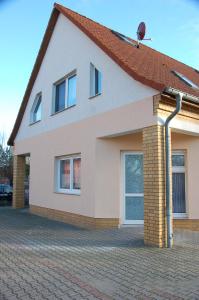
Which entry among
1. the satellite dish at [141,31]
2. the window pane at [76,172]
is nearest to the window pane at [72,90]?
the window pane at [76,172]

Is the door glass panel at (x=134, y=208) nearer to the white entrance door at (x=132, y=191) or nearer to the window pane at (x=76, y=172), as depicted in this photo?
the white entrance door at (x=132, y=191)

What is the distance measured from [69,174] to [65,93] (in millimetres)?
2862

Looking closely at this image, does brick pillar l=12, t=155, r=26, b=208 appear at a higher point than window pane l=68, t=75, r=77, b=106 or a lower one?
lower

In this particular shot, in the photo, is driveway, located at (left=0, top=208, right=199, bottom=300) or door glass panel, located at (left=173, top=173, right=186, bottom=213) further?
door glass panel, located at (left=173, top=173, right=186, bottom=213)

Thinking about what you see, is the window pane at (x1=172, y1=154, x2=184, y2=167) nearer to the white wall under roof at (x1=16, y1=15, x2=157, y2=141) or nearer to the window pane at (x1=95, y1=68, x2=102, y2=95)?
the white wall under roof at (x1=16, y1=15, x2=157, y2=141)

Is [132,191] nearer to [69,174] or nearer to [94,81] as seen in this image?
[69,174]

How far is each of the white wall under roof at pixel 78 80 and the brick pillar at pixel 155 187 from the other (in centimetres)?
107

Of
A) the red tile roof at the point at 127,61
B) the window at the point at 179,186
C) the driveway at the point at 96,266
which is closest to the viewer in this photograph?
the driveway at the point at 96,266

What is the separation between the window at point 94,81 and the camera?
380 inches

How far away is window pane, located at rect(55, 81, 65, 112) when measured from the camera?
11.8 m

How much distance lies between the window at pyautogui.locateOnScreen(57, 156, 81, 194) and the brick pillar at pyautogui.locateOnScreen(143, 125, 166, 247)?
11.7 ft

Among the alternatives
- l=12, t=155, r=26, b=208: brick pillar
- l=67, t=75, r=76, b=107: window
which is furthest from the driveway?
l=12, t=155, r=26, b=208: brick pillar

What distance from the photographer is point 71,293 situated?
4.23m

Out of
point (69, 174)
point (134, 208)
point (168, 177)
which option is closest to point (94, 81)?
point (69, 174)
